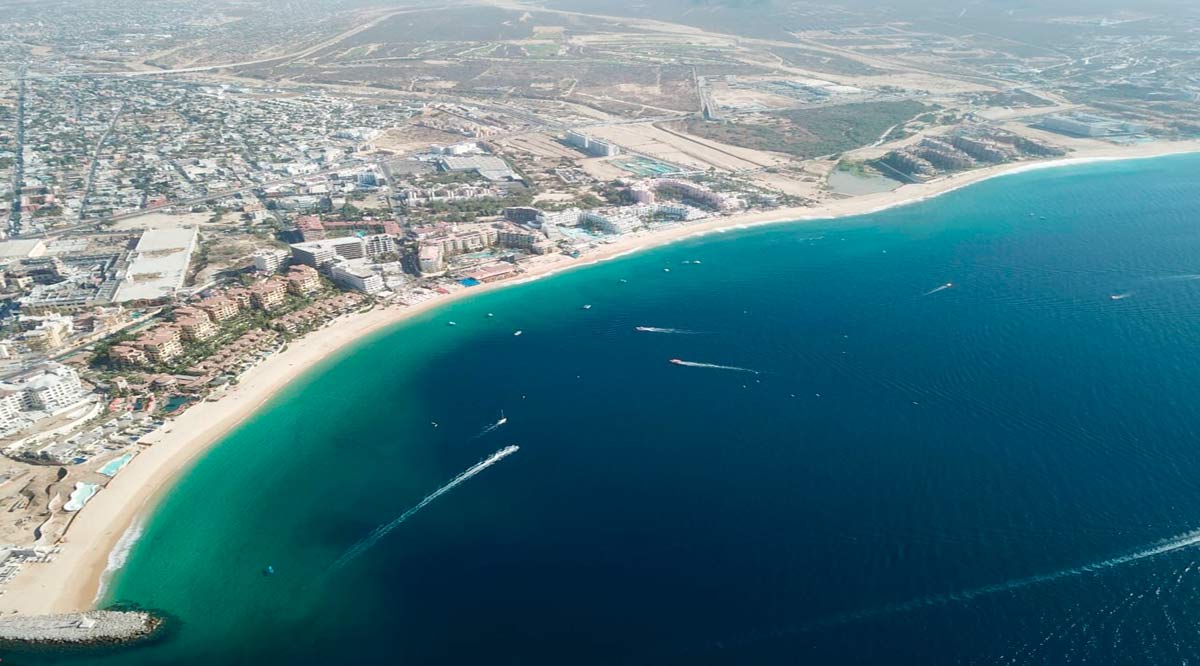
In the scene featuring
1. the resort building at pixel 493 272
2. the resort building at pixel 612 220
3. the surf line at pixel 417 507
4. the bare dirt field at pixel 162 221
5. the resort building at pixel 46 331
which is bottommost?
the surf line at pixel 417 507

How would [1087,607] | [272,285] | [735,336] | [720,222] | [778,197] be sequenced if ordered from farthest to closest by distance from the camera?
[778,197]
[720,222]
[272,285]
[735,336]
[1087,607]

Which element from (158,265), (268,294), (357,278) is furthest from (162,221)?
(357,278)

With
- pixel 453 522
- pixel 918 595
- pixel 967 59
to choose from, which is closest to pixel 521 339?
pixel 453 522

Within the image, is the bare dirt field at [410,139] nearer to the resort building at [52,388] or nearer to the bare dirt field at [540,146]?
the bare dirt field at [540,146]

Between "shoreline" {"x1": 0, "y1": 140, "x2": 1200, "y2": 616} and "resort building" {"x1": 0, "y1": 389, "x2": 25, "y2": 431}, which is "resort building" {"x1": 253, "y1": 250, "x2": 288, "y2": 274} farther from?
"resort building" {"x1": 0, "y1": 389, "x2": 25, "y2": 431}

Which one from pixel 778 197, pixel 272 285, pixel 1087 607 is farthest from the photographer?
pixel 778 197

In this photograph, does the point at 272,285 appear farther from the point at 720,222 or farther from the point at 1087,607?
the point at 1087,607

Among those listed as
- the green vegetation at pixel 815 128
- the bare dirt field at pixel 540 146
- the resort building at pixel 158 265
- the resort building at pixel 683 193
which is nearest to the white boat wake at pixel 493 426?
the resort building at pixel 158 265
